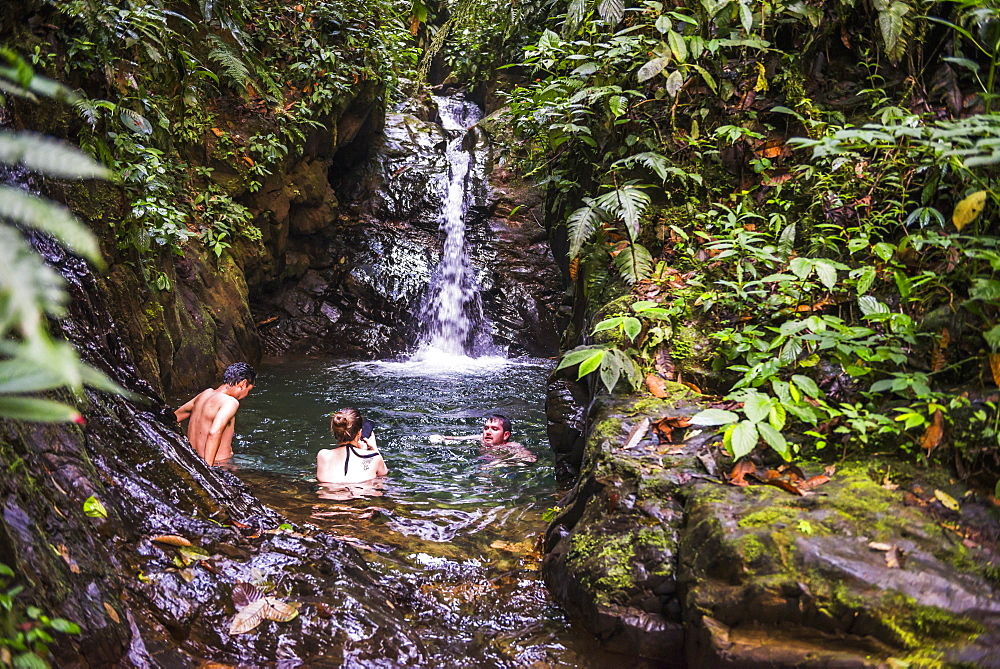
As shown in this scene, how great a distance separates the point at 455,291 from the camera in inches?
514

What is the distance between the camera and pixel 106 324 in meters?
3.68

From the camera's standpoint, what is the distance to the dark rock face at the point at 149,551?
2.04m

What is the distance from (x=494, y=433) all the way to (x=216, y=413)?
2785mm

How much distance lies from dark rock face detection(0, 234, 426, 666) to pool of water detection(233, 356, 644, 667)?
48 cm

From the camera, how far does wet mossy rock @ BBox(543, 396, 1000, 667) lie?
7.99 ft

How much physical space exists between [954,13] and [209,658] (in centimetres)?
607

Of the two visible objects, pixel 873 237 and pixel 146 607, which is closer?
pixel 146 607

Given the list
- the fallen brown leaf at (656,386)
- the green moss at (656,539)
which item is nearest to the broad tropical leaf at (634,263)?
the fallen brown leaf at (656,386)

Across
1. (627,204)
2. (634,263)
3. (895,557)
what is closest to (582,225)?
(627,204)

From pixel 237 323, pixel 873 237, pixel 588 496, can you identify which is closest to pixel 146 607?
pixel 588 496

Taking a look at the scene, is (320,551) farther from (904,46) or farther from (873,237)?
(904,46)

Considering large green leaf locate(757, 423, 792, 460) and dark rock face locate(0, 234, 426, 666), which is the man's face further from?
large green leaf locate(757, 423, 792, 460)

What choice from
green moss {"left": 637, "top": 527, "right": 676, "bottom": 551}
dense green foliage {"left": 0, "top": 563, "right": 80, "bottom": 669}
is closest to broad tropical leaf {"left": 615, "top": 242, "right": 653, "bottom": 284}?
green moss {"left": 637, "top": 527, "right": 676, "bottom": 551}

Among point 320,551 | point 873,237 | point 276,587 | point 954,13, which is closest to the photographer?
point 276,587
